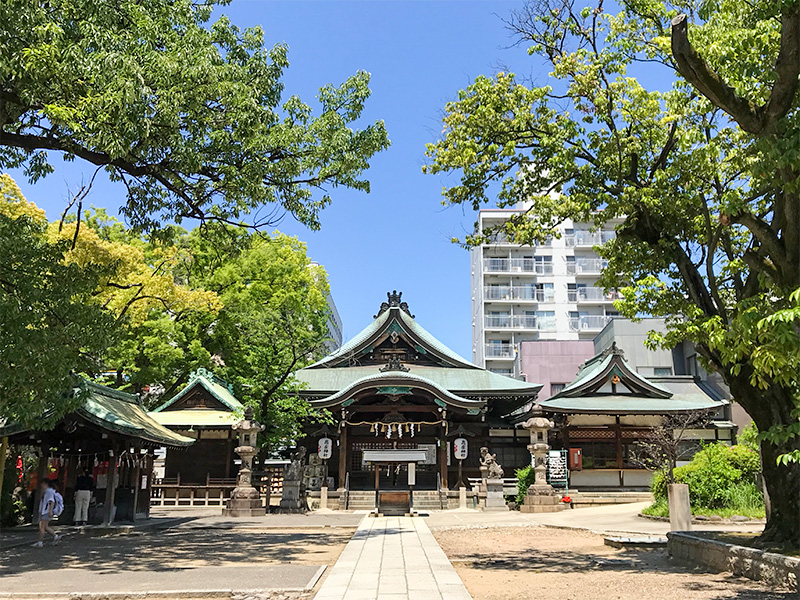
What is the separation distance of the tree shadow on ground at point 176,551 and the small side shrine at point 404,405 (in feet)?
29.9

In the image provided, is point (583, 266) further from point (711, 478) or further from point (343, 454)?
point (711, 478)

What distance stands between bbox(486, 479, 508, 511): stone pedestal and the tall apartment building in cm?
2874

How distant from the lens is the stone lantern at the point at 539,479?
24.5 m

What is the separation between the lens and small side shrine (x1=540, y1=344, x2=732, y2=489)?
2900 centimetres

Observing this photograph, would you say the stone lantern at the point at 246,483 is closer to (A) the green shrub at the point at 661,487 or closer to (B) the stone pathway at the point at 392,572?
(B) the stone pathway at the point at 392,572

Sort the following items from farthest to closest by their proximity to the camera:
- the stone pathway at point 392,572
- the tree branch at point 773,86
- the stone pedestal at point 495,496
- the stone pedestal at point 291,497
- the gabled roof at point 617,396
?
the gabled roof at point 617,396 < the stone pedestal at point 495,496 < the stone pedestal at point 291,497 < the stone pathway at point 392,572 < the tree branch at point 773,86

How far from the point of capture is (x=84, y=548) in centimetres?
1440

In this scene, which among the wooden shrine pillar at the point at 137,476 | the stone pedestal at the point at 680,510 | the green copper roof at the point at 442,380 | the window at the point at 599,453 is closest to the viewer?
the stone pedestal at the point at 680,510

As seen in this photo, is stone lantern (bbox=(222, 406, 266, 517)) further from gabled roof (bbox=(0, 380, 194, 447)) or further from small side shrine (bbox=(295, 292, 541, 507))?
small side shrine (bbox=(295, 292, 541, 507))

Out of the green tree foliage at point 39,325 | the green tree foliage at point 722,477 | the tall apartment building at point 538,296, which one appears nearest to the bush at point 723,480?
the green tree foliage at point 722,477

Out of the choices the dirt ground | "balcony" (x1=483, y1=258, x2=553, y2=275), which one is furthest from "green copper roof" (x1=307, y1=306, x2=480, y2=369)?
"balcony" (x1=483, y1=258, x2=553, y2=275)

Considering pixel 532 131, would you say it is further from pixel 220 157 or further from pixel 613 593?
pixel 613 593

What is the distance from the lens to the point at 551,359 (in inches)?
1815

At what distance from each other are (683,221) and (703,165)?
134 centimetres
